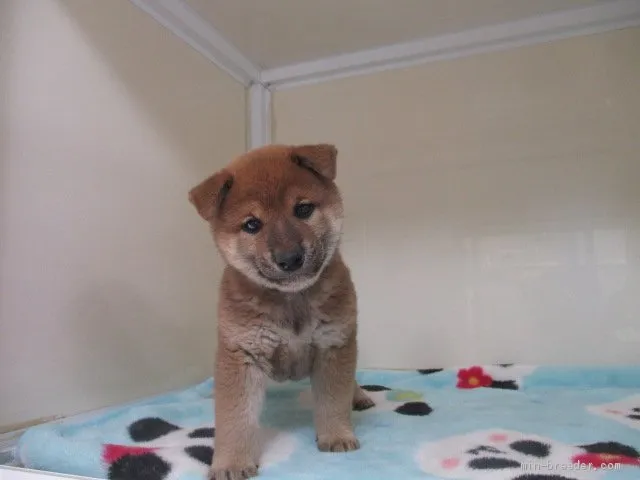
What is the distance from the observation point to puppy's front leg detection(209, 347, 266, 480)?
48.8 inches

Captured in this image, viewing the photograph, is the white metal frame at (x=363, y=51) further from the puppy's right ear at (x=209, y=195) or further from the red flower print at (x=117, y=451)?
the red flower print at (x=117, y=451)

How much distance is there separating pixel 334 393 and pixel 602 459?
64cm

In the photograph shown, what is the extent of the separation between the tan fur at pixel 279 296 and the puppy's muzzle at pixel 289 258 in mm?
10

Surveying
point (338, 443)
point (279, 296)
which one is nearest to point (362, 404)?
point (338, 443)

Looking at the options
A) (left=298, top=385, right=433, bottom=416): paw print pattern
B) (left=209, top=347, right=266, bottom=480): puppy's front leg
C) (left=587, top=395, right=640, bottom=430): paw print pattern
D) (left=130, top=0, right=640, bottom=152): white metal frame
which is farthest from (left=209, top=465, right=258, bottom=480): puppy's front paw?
(left=130, top=0, right=640, bottom=152): white metal frame

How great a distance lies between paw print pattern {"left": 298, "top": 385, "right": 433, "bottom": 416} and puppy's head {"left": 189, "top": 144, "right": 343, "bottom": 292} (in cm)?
65

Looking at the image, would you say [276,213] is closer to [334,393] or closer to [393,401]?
[334,393]

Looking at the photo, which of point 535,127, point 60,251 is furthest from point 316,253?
point 535,127

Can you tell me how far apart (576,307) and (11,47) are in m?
2.12

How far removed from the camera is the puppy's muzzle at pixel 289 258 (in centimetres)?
128

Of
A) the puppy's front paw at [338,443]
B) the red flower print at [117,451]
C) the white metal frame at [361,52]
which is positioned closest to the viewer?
the red flower print at [117,451]

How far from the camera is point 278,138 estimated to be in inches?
106

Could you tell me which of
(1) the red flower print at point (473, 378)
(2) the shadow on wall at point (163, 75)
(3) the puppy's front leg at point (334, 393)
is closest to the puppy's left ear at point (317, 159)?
(3) the puppy's front leg at point (334, 393)

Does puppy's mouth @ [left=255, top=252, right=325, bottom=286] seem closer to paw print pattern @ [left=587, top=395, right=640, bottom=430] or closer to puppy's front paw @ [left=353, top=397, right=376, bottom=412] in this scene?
puppy's front paw @ [left=353, top=397, right=376, bottom=412]
